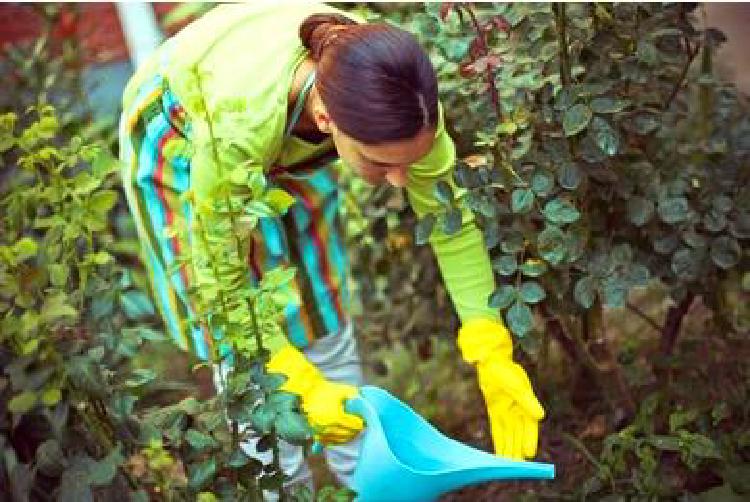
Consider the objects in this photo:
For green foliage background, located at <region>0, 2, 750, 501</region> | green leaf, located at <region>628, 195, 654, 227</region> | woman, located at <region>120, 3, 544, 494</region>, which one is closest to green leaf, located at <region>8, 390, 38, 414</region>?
green foliage background, located at <region>0, 2, 750, 501</region>

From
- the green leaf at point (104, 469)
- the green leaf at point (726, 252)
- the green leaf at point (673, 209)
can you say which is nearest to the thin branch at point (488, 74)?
the green leaf at point (673, 209)

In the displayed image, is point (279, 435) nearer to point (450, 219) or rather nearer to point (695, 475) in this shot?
point (450, 219)

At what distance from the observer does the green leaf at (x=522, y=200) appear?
69.1 inches

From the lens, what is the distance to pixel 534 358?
7.07ft

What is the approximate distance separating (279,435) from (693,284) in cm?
96

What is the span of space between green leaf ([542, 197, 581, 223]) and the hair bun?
0.40 metres

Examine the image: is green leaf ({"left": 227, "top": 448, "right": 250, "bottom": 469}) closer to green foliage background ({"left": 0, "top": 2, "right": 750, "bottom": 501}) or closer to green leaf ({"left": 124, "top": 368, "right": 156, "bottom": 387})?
green foliage background ({"left": 0, "top": 2, "right": 750, "bottom": 501})

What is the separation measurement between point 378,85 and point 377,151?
112 mm

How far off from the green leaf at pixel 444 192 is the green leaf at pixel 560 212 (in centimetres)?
15

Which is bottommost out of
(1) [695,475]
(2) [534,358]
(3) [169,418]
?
(1) [695,475]

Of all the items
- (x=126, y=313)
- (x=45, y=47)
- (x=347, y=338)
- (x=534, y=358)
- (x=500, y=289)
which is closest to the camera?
(x=500, y=289)

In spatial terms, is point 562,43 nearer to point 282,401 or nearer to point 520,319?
point 520,319

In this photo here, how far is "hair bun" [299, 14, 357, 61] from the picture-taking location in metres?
1.75

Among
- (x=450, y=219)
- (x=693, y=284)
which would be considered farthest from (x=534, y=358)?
(x=450, y=219)
